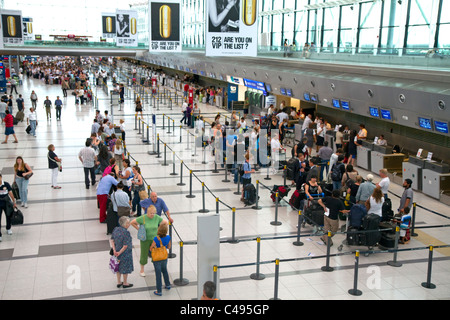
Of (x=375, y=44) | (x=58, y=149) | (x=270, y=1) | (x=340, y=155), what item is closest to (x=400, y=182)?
(x=340, y=155)

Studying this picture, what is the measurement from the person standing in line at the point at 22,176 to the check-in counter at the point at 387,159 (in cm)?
1196

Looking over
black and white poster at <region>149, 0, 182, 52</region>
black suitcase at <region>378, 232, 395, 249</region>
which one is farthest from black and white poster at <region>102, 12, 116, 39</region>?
black suitcase at <region>378, 232, 395, 249</region>

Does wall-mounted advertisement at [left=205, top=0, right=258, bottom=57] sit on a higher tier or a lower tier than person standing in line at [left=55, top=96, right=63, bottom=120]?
higher

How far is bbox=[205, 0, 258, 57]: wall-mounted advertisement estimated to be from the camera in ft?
44.4

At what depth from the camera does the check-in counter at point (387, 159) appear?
57.1ft

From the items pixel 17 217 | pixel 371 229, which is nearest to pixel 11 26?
pixel 17 217

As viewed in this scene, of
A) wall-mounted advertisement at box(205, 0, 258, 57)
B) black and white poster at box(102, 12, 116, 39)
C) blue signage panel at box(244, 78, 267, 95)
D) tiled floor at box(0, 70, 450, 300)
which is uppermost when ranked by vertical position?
black and white poster at box(102, 12, 116, 39)

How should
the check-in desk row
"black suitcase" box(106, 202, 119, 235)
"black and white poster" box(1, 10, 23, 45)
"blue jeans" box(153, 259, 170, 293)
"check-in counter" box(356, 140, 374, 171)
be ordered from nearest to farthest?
1. "blue jeans" box(153, 259, 170, 293)
2. "black suitcase" box(106, 202, 119, 235)
3. the check-in desk row
4. "check-in counter" box(356, 140, 374, 171)
5. "black and white poster" box(1, 10, 23, 45)

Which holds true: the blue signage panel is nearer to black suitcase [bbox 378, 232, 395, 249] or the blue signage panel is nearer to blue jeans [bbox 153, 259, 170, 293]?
black suitcase [bbox 378, 232, 395, 249]

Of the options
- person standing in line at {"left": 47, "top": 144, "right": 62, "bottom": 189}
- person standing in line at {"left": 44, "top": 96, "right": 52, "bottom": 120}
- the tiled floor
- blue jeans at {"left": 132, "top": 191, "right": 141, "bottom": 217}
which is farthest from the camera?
person standing in line at {"left": 44, "top": 96, "right": 52, "bottom": 120}

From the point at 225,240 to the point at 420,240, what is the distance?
472cm

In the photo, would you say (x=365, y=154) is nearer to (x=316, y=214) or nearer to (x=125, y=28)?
(x=316, y=214)

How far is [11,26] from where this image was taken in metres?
28.5

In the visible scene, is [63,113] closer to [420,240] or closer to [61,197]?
[61,197]
